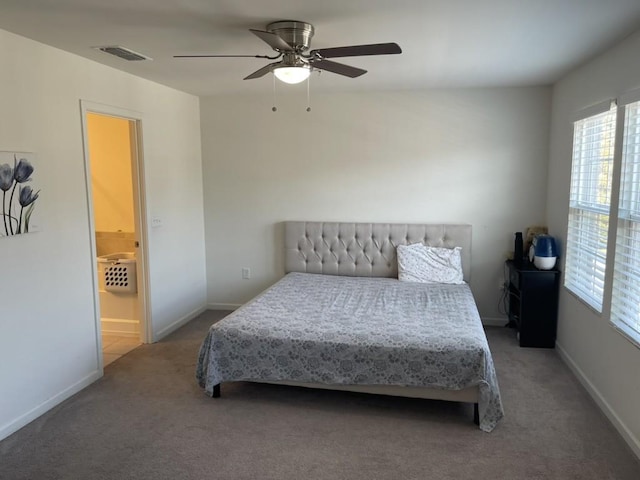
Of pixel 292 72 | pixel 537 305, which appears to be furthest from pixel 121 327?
pixel 537 305

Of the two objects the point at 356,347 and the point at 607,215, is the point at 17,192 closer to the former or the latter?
the point at 356,347

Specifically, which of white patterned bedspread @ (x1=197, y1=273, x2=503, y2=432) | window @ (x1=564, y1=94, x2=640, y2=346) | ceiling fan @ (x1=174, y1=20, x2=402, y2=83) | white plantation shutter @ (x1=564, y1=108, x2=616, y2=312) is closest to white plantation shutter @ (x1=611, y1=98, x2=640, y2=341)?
window @ (x1=564, y1=94, x2=640, y2=346)

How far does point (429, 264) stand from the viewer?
487 cm

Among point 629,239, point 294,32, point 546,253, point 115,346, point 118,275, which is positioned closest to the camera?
point 294,32

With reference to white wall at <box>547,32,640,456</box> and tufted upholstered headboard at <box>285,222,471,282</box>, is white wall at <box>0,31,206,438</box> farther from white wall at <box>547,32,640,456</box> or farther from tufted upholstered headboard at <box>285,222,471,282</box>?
white wall at <box>547,32,640,456</box>

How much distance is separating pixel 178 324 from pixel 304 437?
2525mm

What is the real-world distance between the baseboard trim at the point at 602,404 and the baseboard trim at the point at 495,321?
0.80 meters

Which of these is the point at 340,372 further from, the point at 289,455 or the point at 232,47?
the point at 232,47

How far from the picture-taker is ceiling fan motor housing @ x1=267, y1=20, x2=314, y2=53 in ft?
8.98

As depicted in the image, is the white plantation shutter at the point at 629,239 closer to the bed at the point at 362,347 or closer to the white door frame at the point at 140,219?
the bed at the point at 362,347

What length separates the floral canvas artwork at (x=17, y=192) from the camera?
2.95 meters

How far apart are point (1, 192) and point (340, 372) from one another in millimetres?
2379

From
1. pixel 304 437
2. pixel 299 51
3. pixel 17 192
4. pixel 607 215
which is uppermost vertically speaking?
pixel 299 51

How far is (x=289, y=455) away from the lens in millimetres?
2791
